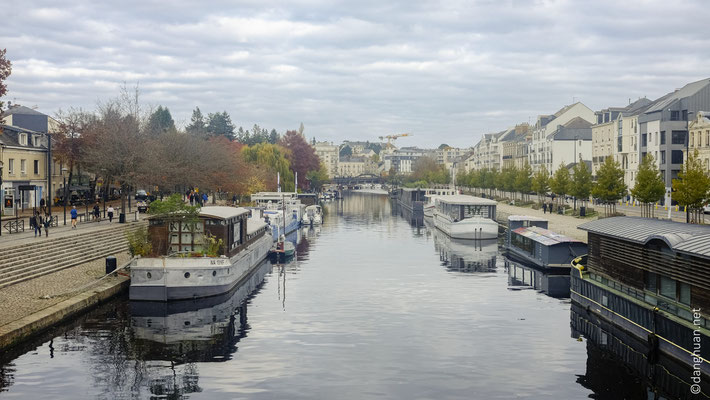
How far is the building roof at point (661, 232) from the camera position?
24719 mm

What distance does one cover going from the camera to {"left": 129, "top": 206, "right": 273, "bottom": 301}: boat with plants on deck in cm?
3709

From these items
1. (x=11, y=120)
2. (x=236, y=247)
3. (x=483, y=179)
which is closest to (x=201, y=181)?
(x=11, y=120)

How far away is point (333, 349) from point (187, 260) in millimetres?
12467

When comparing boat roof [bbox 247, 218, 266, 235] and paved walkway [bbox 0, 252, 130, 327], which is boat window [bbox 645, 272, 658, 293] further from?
boat roof [bbox 247, 218, 266, 235]

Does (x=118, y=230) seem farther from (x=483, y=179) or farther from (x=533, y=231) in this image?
(x=483, y=179)

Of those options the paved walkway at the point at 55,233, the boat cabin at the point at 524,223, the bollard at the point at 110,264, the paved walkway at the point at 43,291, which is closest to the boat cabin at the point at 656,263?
the paved walkway at the point at 43,291

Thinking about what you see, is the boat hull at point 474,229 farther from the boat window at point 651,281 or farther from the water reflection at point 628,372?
the boat window at point 651,281

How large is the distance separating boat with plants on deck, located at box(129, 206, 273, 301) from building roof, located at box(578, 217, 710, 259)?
19099 millimetres

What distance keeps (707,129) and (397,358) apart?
67777 millimetres

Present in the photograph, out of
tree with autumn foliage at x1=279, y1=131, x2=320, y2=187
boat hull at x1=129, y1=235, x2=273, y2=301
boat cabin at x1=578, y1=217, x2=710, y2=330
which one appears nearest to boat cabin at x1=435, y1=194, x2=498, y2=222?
boat cabin at x1=578, y1=217, x2=710, y2=330

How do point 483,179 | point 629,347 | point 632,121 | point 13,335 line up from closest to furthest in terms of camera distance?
point 13,335, point 629,347, point 632,121, point 483,179

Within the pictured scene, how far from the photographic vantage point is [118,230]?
54.4 meters

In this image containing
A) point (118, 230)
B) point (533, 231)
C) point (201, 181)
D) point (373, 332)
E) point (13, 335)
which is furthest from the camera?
point (201, 181)

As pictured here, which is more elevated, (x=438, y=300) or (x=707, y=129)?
(x=707, y=129)
